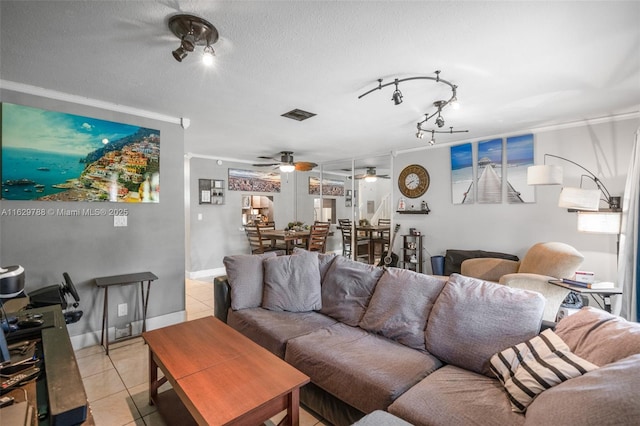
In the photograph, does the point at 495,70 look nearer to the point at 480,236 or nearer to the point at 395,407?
the point at 395,407

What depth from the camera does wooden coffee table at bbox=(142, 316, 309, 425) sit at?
1296 mm

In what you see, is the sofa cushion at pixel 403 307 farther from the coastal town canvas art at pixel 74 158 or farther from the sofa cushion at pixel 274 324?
the coastal town canvas art at pixel 74 158

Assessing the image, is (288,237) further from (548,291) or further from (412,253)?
(548,291)

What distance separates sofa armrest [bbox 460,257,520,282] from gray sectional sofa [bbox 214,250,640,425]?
2.05 m

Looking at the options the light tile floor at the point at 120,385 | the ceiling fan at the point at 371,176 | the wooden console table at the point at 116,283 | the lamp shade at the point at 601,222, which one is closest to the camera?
the light tile floor at the point at 120,385

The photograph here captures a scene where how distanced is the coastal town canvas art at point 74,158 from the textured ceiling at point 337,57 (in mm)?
300

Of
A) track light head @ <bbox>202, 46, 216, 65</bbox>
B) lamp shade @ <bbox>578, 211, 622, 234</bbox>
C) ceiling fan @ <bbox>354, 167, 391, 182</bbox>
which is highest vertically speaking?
track light head @ <bbox>202, 46, 216, 65</bbox>

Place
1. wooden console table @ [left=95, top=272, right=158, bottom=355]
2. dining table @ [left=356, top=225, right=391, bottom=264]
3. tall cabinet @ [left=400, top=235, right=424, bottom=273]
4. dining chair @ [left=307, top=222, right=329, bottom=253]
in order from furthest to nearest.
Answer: dining table @ [left=356, top=225, right=391, bottom=264]
dining chair @ [left=307, top=222, right=329, bottom=253]
tall cabinet @ [left=400, top=235, right=424, bottom=273]
wooden console table @ [left=95, top=272, right=158, bottom=355]

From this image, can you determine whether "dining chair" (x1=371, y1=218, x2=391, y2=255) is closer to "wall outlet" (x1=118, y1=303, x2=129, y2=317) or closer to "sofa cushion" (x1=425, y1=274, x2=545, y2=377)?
"sofa cushion" (x1=425, y1=274, x2=545, y2=377)

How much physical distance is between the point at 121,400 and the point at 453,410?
7.26ft

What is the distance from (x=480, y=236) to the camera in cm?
438

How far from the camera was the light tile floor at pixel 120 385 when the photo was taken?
1.87 meters

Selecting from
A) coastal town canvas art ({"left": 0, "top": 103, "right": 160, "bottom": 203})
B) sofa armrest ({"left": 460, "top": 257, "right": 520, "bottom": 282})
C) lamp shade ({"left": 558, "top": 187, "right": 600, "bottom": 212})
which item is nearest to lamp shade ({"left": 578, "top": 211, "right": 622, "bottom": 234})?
lamp shade ({"left": 558, "top": 187, "right": 600, "bottom": 212})

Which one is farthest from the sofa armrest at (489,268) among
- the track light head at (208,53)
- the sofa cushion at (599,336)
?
the track light head at (208,53)
